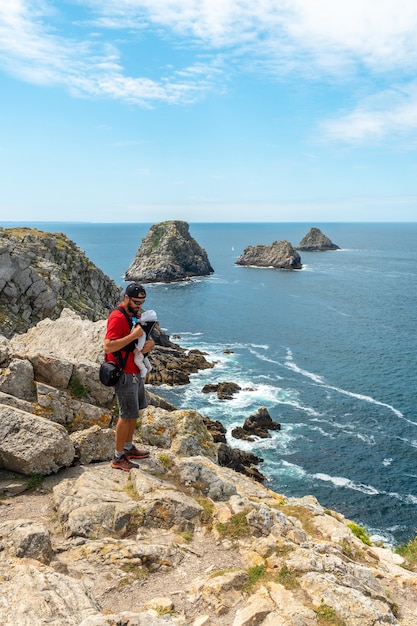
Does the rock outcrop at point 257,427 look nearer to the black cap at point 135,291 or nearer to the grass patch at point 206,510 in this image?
the grass patch at point 206,510

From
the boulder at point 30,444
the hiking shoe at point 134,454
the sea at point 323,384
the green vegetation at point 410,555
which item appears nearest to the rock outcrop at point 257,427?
the sea at point 323,384

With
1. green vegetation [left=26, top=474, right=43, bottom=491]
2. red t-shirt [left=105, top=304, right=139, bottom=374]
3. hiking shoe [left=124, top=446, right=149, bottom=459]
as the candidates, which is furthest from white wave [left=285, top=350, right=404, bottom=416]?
green vegetation [left=26, top=474, right=43, bottom=491]

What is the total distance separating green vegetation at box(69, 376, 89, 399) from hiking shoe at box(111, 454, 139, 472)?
8.79 feet

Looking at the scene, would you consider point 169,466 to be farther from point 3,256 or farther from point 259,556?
point 3,256

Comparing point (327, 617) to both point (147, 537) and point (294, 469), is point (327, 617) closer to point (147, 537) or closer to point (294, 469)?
point (147, 537)

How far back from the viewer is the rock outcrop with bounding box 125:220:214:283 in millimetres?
158750

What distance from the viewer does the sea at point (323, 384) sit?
39719 millimetres

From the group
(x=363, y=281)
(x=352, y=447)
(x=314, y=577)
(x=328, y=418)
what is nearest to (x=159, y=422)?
(x=314, y=577)

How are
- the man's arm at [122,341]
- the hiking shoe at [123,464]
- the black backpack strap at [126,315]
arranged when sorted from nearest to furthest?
the man's arm at [122,341], the black backpack strap at [126,315], the hiking shoe at [123,464]

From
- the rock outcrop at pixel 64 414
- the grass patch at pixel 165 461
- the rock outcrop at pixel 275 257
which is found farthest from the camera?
the rock outcrop at pixel 275 257

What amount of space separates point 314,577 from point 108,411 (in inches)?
303

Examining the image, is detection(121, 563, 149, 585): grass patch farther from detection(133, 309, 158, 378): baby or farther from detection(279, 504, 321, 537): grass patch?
detection(279, 504, 321, 537): grass patch

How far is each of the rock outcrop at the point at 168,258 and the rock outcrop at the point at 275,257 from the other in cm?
2527

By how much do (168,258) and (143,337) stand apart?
156 metres
